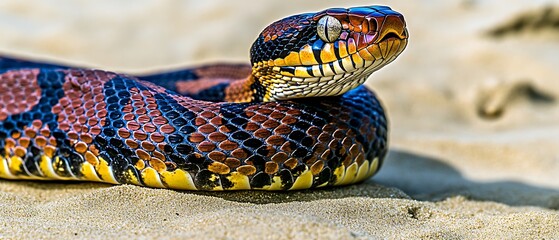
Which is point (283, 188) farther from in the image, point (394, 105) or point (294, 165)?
point (394, 105)

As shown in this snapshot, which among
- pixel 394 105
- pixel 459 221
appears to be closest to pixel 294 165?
pixel 459 221

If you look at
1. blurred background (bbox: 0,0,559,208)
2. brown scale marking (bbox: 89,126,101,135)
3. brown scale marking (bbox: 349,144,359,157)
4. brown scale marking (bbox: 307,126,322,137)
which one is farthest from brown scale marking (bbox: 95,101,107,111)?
blurred background (bbox: 0,0,559,208)

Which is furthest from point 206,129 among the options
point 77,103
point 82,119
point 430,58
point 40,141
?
point 430,58

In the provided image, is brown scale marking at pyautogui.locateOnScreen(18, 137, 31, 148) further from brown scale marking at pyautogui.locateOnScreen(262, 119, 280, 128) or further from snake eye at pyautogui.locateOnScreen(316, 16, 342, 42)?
snake eye at pyautogui.locateOnScreen(316, 16, 342, 42)

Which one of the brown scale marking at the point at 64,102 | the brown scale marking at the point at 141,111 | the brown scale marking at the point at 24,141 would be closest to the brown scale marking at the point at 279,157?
the brown scale marking at the point at 141,111

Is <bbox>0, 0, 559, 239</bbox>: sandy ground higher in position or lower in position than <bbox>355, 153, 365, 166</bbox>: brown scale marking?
lower

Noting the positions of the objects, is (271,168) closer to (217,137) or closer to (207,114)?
(217,137)
